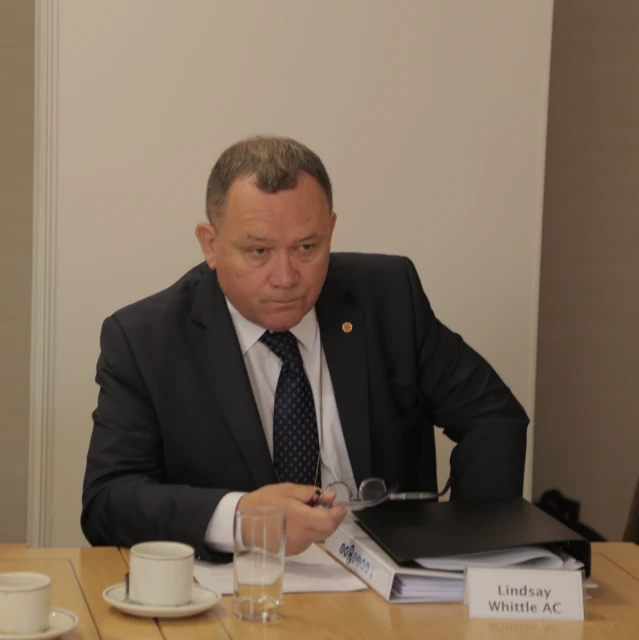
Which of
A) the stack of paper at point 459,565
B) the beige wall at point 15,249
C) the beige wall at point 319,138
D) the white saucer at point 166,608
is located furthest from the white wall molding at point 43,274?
the stack of paper at point 459,565

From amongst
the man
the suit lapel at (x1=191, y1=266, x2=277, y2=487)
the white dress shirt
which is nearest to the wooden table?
the man

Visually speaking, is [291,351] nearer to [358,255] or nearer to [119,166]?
[358,255]

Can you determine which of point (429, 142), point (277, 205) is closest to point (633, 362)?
point (429, 142)

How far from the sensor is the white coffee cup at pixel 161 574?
1427mm

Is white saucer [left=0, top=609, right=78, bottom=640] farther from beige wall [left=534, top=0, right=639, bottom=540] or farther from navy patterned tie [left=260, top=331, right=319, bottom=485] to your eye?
beige wall [left=534, top=0, right=639, bottom=540]

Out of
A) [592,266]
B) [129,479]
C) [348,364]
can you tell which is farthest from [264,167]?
[592,266]

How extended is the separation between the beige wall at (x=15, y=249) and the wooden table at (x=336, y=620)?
220 cm

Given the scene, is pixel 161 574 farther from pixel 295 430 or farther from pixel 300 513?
pixel 295 430

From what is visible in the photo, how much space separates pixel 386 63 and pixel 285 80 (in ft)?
1.01

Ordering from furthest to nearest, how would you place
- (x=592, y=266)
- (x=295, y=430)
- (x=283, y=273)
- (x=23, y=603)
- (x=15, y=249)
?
(x=592, y=266), (x=15, y=249), (x=295, y=430), (x=283, y=273), (x=23, y=603)

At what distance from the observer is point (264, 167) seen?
2.13 m

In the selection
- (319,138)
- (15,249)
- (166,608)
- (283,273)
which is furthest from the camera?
(15,249)

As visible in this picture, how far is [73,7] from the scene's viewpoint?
2885 mm

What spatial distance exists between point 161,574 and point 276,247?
84cm
